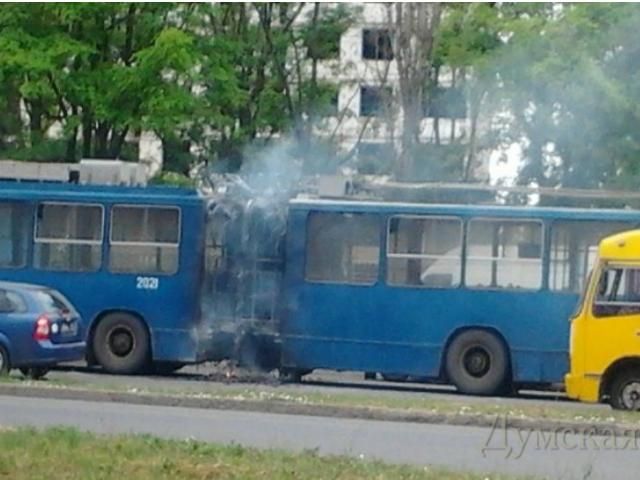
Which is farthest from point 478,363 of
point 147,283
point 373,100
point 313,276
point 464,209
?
point 373,100

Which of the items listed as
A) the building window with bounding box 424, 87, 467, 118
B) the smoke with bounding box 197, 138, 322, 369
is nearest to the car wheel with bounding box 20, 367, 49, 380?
the smoke with bounding box 197, 138, 322, 369

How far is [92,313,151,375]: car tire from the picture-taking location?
2586 centimetres

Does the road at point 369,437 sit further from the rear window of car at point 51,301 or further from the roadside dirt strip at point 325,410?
the rear window of car at point 51,301

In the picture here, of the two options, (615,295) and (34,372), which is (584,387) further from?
(34,372)

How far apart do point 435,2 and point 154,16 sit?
6403mm

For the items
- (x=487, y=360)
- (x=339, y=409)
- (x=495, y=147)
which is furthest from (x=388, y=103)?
(x=339, y=409)

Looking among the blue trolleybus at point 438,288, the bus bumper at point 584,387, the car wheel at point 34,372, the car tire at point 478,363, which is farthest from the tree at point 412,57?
the bus bumper at point 584,387

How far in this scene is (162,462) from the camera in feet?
37.5

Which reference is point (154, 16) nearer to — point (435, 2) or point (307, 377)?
point (435, 2)

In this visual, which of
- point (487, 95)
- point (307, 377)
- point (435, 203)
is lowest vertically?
point (307, 377)

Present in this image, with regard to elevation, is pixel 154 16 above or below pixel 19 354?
above

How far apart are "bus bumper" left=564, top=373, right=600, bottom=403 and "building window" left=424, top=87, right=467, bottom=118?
19743 millimetres

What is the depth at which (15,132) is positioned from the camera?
3828 cm

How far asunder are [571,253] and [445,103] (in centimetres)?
1766
